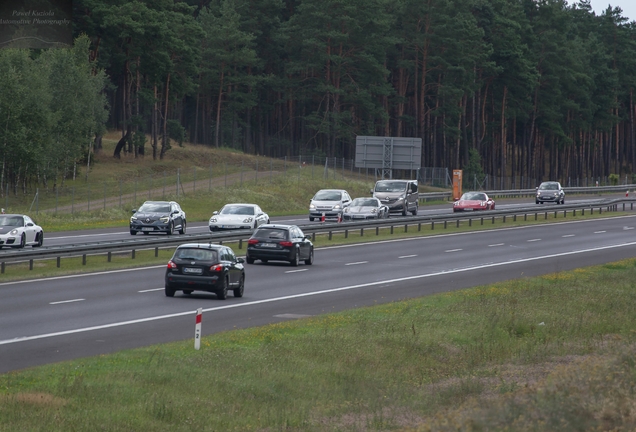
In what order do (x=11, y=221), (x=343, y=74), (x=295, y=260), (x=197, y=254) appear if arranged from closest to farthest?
1. (x=197, y=254)
2. (x=295, y=260)
3. (x=11, y=221)
4. (x=343, y=74)

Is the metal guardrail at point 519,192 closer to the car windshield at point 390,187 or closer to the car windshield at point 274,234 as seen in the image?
the car windshield at point 390,187

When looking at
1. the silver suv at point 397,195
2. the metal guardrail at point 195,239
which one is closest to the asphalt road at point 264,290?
the metal guardrail at point 195,239

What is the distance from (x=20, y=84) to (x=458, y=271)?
41190mm

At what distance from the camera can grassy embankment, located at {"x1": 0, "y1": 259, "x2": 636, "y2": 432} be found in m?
10.8

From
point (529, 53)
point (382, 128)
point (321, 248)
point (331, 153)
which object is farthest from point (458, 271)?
point (529, 53)

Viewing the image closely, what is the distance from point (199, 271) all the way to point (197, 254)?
1.57 feet

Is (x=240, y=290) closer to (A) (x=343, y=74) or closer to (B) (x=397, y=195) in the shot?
(B) (x=397, y=195)

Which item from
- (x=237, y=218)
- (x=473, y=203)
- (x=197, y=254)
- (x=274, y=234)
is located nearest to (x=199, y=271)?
(x=197, y=254)

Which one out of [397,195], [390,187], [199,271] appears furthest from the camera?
[390,187]

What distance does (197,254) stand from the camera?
83.7ft

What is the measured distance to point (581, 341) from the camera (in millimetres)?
19297

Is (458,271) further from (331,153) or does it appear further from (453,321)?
(331,153)

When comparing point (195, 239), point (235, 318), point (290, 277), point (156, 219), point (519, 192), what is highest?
point (519, 192)

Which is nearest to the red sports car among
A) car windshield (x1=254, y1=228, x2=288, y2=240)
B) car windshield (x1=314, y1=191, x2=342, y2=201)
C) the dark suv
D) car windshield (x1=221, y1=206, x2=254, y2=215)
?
car windshield (x1=314, y1=191, x2=342, y2=201)
